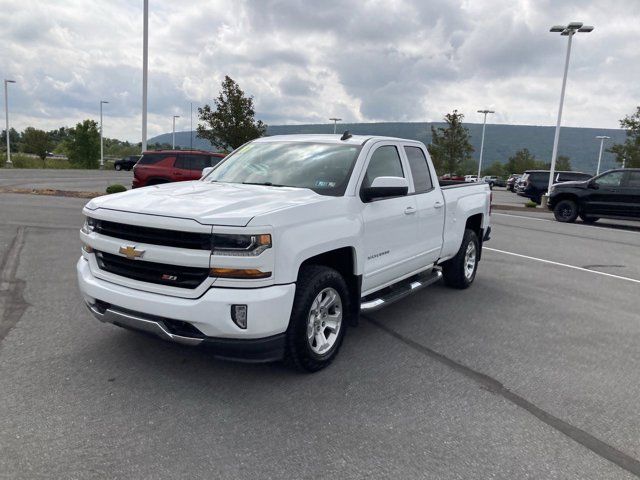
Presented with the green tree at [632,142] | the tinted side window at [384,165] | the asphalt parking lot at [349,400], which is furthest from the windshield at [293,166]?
the green tree at [632,142]

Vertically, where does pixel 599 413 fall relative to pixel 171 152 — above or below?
below

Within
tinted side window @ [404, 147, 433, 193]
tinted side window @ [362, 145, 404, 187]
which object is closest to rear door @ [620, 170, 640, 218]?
tinted side window @ [404, 147, 433, 193]

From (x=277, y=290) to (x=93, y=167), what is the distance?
6600 cm

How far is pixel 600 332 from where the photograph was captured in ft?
17.7

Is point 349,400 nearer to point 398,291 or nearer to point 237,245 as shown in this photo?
point 237,245

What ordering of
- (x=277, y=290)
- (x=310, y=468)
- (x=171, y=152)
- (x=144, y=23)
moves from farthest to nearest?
(x=144, y=23)
(x=171, y=152)
(x=277, y=290)
(x=310, y=468)

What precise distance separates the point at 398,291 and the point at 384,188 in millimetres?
1287

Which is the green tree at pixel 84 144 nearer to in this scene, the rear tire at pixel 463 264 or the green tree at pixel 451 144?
the green tree at pixel 451 144

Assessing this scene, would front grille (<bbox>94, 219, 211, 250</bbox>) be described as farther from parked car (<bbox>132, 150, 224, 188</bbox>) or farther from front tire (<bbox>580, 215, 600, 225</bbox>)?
front tire (<bbox>580, 215, 600, 225</bbox>)

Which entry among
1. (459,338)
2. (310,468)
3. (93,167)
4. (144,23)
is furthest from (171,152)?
(93,167)

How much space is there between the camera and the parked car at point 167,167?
17000mm

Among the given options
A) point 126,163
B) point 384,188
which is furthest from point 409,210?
point 126,163

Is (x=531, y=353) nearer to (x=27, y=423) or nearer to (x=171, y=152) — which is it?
(x=27, y=423)

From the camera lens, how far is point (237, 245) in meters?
3.37
